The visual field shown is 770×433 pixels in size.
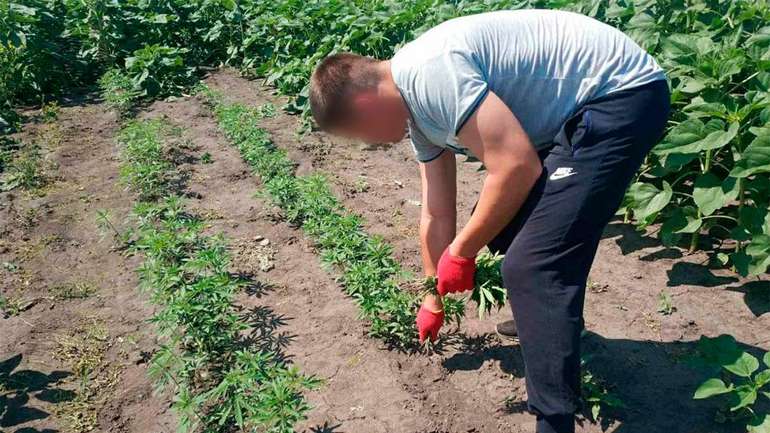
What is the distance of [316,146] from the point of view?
542cm

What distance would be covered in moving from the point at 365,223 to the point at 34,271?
6.34 ft

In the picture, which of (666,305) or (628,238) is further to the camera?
(628,238)

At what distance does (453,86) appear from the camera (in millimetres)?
1925

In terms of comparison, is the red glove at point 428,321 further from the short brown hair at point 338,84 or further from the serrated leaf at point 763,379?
the serrated leaf at point 763,379

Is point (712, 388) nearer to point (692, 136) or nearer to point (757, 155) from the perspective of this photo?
point (757, 155)

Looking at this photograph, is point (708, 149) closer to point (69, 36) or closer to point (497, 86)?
point (497, 86)

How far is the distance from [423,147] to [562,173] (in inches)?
21.8

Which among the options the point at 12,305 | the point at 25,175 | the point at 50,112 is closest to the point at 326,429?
the point at 12,305

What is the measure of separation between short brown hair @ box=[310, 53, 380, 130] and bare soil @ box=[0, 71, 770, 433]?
4.21ft

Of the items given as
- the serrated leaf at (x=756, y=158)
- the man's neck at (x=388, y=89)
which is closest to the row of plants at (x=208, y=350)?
the man's neck at (x=388, y=89)

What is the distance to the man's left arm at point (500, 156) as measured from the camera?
1899 millimetres

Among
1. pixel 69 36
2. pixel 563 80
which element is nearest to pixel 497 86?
pixel 563 80

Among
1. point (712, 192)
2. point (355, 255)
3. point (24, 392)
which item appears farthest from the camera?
point (355, 255)

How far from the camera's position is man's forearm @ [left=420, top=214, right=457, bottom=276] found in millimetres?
2705
